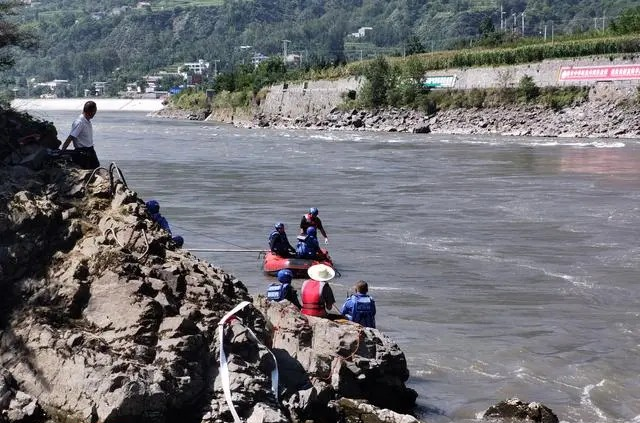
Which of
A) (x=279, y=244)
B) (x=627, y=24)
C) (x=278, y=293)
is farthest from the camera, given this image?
(x=627, y=24)

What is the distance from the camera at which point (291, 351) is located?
12.0 meters

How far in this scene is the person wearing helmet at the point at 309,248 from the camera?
2278 cm

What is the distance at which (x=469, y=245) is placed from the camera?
86.1ft

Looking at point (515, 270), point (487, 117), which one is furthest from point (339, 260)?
point (487, 117)

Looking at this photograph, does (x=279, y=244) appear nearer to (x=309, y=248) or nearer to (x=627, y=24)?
(x=309, y=248)

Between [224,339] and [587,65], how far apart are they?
70121mm

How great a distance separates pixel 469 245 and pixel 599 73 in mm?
52558

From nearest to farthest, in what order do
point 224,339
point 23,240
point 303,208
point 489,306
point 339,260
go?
1. point 224,339
2. point 23,240
3. point 489,306
4. point 339,260
5. point 303,208

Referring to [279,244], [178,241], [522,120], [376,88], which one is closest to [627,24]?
[522,120]

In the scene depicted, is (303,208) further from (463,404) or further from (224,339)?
(224,339)

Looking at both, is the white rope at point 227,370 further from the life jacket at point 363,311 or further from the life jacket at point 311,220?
the life jacket at point 311,220

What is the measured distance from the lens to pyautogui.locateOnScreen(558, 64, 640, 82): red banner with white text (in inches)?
2869

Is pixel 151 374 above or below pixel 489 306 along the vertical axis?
above

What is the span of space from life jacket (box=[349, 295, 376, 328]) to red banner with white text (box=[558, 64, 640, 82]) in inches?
2429
